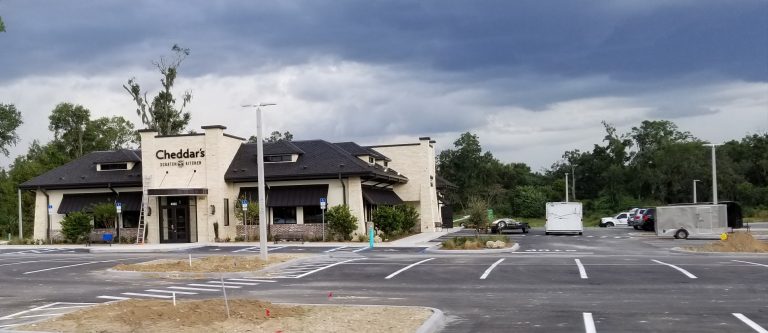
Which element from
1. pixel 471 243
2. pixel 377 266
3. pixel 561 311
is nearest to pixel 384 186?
pixel 471 243

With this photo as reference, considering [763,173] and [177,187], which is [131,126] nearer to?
[177,187]

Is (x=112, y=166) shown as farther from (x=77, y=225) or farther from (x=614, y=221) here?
(x=614, y=221)

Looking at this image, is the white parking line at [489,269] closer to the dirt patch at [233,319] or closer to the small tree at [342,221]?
the dirt patch at [233,319]

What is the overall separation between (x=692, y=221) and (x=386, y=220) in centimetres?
1739

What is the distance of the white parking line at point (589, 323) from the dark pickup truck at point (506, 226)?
3605 centimetres

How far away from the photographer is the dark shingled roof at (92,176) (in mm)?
44594

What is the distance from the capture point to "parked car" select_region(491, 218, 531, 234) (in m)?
49.1

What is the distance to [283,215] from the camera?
42.5m

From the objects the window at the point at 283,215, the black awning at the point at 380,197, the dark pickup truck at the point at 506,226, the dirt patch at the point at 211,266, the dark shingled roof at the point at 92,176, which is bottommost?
the dark pickup truck at the point at 506,226

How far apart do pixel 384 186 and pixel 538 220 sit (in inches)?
1145

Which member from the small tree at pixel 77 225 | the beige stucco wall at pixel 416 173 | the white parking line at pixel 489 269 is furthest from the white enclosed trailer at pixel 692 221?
the small tree at pixel 77 225

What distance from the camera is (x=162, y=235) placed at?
43031 millimetres

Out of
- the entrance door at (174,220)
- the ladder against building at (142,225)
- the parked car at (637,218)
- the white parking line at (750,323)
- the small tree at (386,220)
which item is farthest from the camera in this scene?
the parked car at (637,218)

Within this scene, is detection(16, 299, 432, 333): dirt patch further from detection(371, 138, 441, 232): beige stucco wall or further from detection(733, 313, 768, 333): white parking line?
detection(371, 138, 441, 232): beige stucco wall
